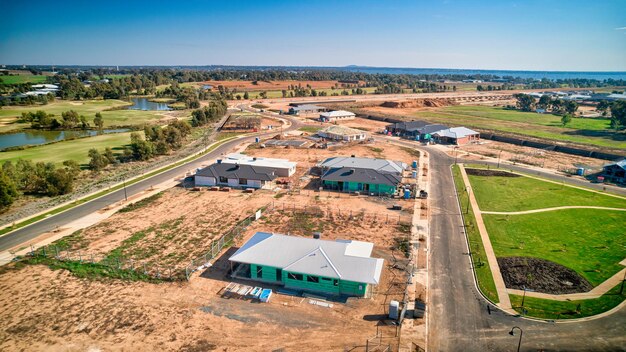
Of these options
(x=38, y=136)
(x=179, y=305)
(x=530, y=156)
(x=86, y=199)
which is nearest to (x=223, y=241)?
(x=179, y=305)

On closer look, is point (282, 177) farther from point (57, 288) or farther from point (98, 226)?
point (57, 288)

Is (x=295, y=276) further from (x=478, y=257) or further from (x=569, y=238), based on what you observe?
(x=569, y=238)

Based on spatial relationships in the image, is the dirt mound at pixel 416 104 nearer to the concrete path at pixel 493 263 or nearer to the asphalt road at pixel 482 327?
the concrete path at pixel 493 263

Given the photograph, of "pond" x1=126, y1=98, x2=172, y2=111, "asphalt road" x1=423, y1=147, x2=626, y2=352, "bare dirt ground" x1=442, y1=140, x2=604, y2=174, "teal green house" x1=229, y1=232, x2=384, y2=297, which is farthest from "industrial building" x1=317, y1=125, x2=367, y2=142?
"pond" x1=126, y1=98, x2=172, y2=111

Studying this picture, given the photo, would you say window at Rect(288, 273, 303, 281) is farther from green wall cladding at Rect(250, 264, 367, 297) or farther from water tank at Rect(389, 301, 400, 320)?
water tank at Rect(389, 301, 400, 320)

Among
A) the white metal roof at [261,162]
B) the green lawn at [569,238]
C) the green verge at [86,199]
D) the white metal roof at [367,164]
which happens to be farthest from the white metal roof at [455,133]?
the green verge at [86,199]

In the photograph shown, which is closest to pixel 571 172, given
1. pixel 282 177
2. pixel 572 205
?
pixel 572 205
